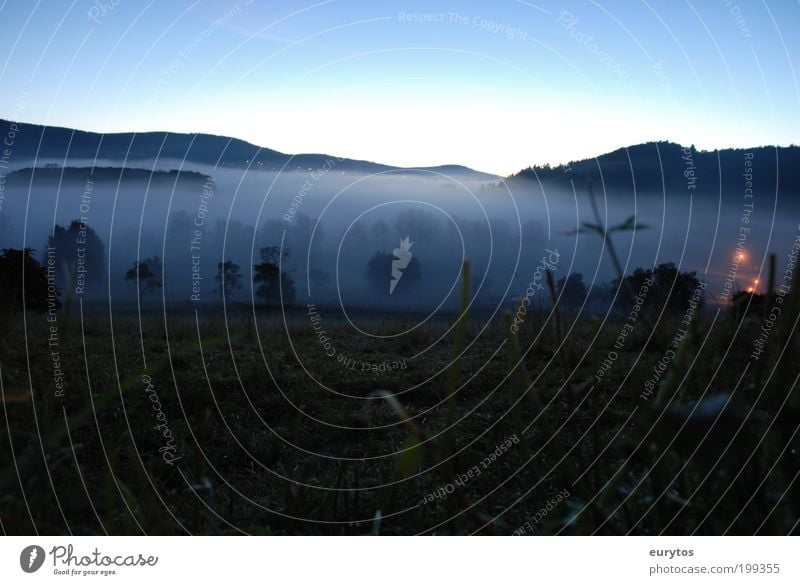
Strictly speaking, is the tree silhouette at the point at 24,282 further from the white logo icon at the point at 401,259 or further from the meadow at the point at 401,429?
the white logo icon at the point at 401,259

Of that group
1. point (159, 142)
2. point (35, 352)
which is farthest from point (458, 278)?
point (35, 352)

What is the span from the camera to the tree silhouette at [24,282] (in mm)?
2320

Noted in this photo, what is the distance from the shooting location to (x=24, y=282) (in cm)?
247

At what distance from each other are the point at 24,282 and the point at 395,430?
1.54m

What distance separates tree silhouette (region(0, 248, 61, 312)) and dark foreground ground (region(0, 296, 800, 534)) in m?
0.11

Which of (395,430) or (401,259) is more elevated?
(401,259)

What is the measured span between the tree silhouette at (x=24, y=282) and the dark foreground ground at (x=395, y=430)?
11 centimetres

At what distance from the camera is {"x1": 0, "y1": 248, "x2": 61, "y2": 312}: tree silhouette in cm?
232

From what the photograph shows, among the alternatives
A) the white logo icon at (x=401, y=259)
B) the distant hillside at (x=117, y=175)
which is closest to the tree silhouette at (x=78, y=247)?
the distant hillside at (x=117, y=175)
